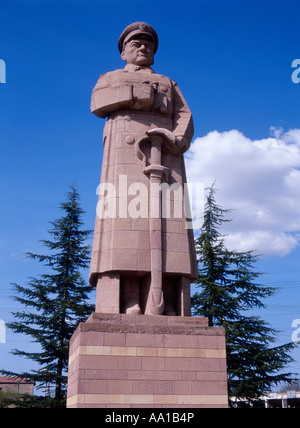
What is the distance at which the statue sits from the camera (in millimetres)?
9500

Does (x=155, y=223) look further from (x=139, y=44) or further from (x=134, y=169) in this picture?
(x=139, y=44)

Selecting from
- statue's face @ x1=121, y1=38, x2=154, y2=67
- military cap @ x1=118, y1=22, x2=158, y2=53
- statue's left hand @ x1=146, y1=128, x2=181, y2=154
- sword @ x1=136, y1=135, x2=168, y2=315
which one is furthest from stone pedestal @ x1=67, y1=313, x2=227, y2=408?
military cap @ x1=118, y1=22, x2=158, y2=53

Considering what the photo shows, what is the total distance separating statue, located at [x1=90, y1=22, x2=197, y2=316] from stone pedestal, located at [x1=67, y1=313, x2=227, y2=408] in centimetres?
64

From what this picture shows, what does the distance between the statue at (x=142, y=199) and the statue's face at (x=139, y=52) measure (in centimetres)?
6

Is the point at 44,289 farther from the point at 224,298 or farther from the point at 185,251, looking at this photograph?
the point at 185,251

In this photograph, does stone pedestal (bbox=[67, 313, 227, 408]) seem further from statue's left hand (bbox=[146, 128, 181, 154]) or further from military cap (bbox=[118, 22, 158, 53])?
military cap (bbox=[118, 22, 158, 53])

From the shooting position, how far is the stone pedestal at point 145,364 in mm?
8078

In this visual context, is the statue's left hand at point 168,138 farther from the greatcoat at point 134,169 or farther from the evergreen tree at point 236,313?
the evergreen tree at point 236,313

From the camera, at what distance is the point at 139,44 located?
1166cm

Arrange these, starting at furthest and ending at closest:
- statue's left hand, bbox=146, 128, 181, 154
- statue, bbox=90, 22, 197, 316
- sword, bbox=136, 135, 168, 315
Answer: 1. statue's left hand, bbox=146, 128, 181, 154
2. statue, bbox=90, 22, 197, 316
3. sword, bbox=136, 135, 168, 315

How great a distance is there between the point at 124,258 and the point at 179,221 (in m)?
1.54
